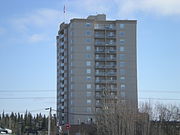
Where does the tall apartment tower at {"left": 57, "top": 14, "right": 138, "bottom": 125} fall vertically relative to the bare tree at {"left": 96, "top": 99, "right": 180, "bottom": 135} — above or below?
above

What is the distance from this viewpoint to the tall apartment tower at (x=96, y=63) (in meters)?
120

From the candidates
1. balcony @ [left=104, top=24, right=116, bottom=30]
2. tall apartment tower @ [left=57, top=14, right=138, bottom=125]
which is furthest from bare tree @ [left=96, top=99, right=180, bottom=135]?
balcony @ [left=104, top=24, right=116, bottom=30]

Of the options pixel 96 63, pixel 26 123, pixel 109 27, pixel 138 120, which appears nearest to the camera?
pixel 138 120

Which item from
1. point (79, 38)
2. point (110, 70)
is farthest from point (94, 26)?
point (110, 70)

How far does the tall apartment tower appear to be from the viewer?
11969cm

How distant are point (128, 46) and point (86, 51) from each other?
13055 millimetres

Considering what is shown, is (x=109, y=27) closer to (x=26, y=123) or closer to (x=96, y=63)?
(x=96, y=63)

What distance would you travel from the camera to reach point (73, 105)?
118812mm

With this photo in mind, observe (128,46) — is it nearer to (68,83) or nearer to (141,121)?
(68,83)

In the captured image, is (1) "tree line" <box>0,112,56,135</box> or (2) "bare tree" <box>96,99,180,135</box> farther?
(1) "tree line" <box>0,112,56,135</box>

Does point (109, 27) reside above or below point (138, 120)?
above

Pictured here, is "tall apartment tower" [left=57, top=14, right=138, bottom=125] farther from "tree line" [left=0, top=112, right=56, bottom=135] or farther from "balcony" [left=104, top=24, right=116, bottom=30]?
"tree line" [left=0, top=112, right=56, bottom=135]

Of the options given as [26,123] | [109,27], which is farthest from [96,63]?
[26,123]

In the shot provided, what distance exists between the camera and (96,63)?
403 feet
